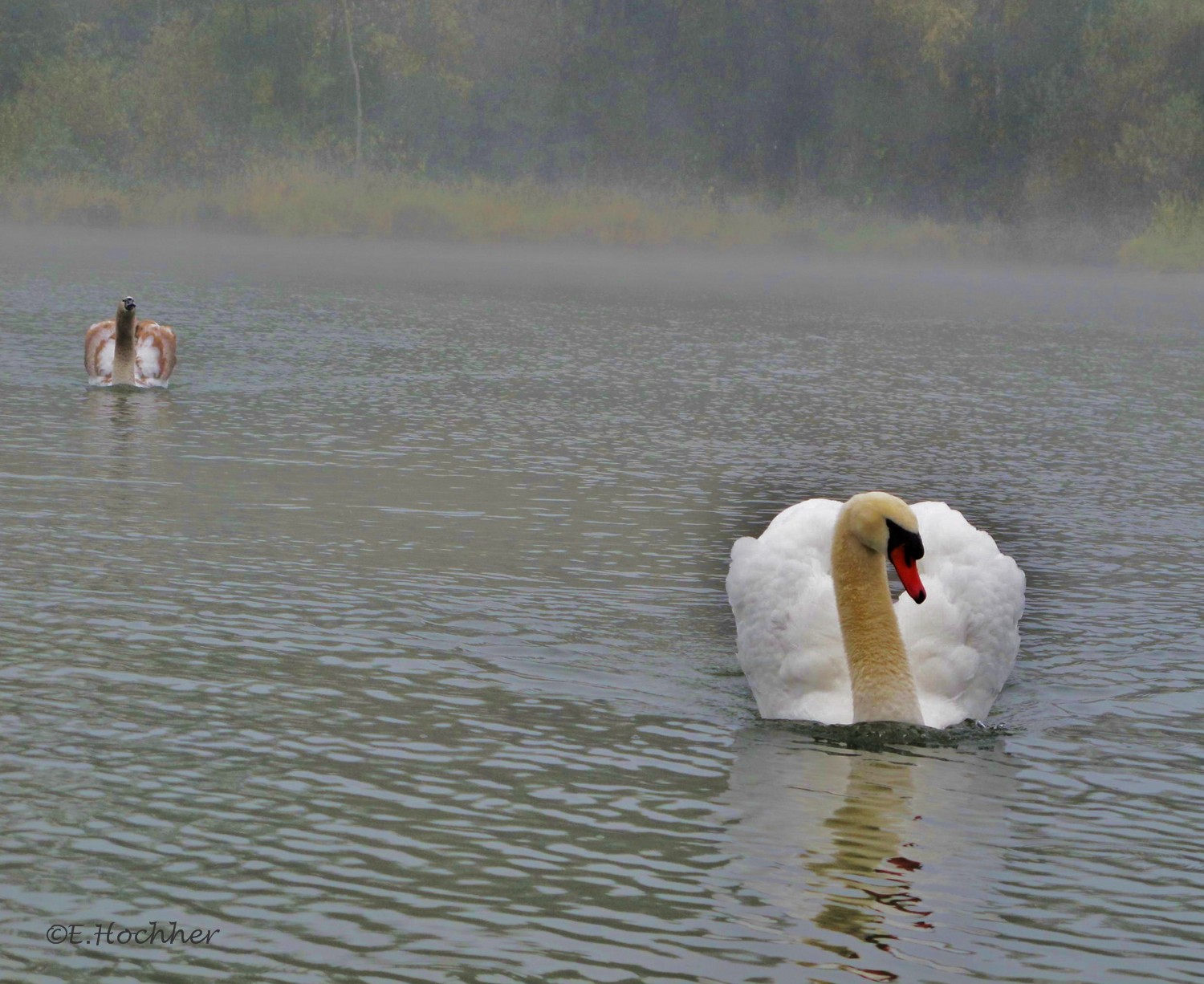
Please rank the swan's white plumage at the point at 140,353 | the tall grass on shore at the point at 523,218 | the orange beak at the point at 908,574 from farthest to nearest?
the tall grass on shore at the point at 523,218, the swan's white plumage at the point at 140,353, the orange beak at the point at 908,574

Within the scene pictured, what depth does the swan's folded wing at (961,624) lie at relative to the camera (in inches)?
318

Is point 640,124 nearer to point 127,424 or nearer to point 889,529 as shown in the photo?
point 127,424

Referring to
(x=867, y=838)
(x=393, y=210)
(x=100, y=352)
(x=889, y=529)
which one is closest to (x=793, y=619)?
(x=889, y=529)

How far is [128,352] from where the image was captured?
60.0 ft

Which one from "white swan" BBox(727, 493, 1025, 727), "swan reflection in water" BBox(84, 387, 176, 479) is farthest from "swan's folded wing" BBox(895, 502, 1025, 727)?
"swan reflection in water" BBox(84, 387, 176, 479)

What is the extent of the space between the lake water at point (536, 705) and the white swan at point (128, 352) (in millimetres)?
499

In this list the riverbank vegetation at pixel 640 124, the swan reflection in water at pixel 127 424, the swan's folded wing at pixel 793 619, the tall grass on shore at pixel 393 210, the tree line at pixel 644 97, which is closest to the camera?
the swan's folded wing at pixel 793 619

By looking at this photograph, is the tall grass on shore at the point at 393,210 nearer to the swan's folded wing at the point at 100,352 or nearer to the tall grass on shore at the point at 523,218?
the tall grass on shore at the point at 523,218

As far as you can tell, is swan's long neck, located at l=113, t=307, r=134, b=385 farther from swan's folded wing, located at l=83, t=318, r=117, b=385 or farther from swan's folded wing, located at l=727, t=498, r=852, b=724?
swan's folded wing, located at l=727, t=498, r=852, b=724

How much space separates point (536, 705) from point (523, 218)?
140 ft

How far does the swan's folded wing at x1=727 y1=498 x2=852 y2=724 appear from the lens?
806 cm

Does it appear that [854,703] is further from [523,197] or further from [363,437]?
[523,197]

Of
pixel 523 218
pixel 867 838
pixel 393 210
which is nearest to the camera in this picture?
pixel 867 838

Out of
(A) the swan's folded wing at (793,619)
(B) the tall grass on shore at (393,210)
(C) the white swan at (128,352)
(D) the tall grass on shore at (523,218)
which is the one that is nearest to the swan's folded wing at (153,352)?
(C) the white swan at (128,352)
